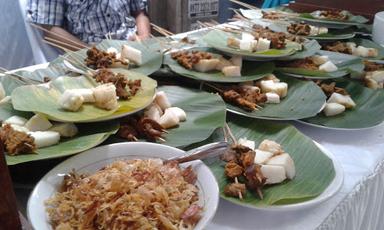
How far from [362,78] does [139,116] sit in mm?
1276

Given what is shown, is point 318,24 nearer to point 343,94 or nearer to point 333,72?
point 333,72

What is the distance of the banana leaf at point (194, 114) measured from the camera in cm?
128

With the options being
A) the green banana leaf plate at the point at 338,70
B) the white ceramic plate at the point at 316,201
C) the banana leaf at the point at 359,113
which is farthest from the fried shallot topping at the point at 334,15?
the white ceramic plate at the point at 316,201

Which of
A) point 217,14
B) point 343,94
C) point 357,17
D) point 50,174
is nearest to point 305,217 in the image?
point 50,174

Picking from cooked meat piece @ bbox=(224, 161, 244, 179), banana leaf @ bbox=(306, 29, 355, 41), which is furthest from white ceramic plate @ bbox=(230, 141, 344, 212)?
banana leaf @ bbox=(306, 29, 355, 41)

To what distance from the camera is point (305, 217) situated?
42.0 inches

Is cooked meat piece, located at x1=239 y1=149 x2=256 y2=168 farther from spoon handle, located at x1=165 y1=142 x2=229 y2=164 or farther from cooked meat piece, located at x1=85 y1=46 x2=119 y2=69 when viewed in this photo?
cooked meat piece, located at x1=85 y1=46 x2=119 y2=69

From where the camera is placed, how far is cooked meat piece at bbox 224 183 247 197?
1055mm

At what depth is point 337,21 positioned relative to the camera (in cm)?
270

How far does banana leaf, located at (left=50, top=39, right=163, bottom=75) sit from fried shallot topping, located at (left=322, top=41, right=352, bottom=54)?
3.62 ft

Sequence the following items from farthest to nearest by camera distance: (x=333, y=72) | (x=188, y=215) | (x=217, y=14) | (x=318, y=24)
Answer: (x=217, y=14) < (x=318, y=24) < (x=333, y=72) < (x=188, y=215)

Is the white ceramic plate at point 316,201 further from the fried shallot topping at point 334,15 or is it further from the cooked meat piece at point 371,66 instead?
the fried shallot topping at point 334,15

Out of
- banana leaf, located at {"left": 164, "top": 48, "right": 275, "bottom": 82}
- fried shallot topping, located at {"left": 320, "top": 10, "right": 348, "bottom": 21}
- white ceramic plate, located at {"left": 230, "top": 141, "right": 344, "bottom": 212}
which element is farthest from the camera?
fried shallot topping, located at {"left": 320, "top": 10, "right": 348, "bottom": 21}

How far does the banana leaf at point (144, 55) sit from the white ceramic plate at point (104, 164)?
2.17 ft
